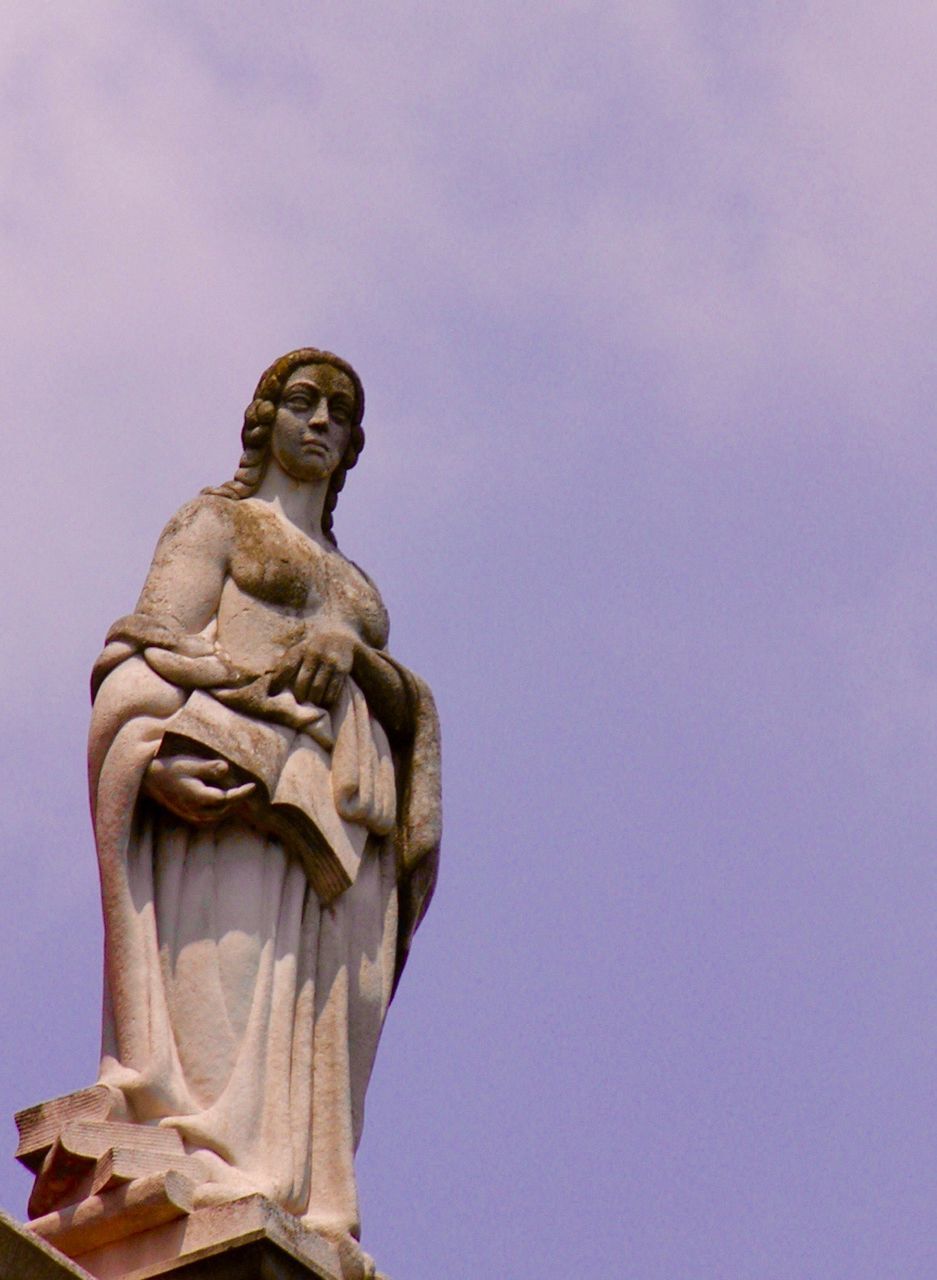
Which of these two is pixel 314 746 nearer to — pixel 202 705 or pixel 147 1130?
pixel 202 705

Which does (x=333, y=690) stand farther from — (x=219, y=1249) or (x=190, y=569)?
(x=219, y=1249)

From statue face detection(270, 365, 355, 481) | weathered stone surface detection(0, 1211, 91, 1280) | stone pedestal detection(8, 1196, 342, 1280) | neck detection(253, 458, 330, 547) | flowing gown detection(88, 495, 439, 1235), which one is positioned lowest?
weathered stone surface detection(0, 1211, 91, 1280)

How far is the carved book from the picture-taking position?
47.9ft

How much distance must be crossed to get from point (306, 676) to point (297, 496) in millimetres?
1081

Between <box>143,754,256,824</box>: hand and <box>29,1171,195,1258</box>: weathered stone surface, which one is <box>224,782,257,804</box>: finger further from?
<box>29,1171,195,1258</box>: weathered stone surface

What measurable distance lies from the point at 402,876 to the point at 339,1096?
1.17 m

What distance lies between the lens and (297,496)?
15.8 m

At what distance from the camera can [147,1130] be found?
44.8 ft

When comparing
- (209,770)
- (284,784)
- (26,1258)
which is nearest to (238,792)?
(209,770)

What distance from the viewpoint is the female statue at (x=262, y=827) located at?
46.1ft

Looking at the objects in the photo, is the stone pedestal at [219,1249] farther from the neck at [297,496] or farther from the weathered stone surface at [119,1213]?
the neck at [297,496]

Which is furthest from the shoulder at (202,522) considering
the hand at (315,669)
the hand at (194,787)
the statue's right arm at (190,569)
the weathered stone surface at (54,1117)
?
the weathered stone surface at (54,1117)

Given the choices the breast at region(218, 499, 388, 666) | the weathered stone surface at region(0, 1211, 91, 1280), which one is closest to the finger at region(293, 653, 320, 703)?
the breast at region(218, 499, 388, 666)

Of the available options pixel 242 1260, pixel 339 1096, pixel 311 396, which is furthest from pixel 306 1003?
pixel 311 396
